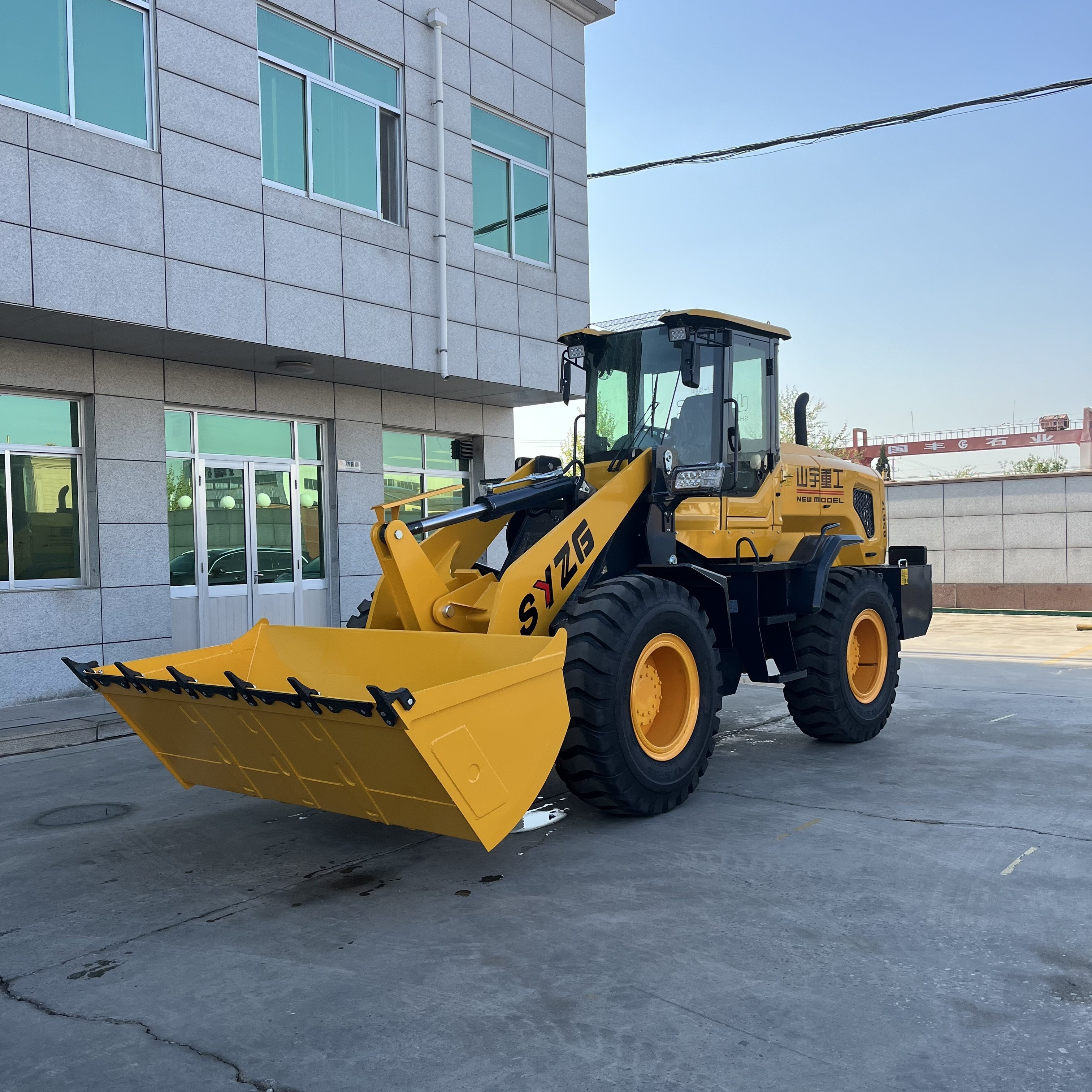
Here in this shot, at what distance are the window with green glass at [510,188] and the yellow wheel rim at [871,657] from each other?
24.5 feet

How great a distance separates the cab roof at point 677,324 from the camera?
22.7 feet

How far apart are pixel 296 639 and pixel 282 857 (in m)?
1.25

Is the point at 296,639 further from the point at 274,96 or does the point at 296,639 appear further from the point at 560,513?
the point at 274,96

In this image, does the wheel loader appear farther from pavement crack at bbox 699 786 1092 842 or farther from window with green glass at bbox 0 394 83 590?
window with green glass at bbox 0 394 83 590

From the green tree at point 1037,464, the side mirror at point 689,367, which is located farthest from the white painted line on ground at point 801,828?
the green tree at point 1037,464

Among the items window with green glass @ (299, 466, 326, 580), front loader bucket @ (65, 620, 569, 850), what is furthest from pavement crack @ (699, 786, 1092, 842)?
window with green glass @ (299, 466, 326, 580)

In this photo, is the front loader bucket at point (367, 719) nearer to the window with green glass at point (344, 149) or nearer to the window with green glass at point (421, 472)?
the window with green glass at point (344, 149)

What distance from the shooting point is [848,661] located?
25.8 feet

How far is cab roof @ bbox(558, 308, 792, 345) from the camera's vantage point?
693 centimetres

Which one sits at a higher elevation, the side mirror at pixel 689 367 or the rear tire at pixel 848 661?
the side mirror at pixel 689 367

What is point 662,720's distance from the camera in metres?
6.10

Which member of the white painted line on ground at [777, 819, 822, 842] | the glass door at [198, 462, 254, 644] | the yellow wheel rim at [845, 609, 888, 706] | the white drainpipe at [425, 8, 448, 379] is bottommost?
the white painted line on ground at [777, 819, 822, 842]

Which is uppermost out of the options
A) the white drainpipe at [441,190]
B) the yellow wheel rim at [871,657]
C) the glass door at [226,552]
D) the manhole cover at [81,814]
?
the white drainpipe at [441,190]

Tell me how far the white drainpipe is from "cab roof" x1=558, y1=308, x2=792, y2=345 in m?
4.55
